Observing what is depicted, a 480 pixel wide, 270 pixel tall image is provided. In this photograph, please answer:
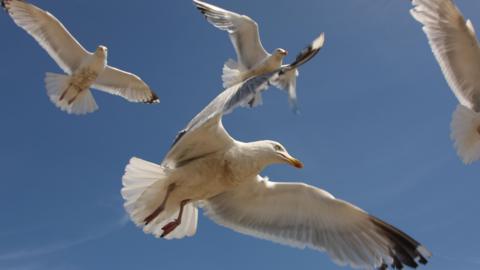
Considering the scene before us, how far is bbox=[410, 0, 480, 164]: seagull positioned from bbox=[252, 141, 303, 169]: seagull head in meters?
2.85

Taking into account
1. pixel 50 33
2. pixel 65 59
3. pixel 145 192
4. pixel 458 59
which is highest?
pixel 50 33

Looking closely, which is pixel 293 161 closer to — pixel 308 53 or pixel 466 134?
pixel 308 53

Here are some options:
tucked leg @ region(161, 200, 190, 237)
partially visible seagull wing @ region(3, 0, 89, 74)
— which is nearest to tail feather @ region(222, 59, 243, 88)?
partially visible seagull wing @ region(3, 0, 89, 74)

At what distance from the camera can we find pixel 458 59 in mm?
6934

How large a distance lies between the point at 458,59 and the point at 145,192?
4.14 meters

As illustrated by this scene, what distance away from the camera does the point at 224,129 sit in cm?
438

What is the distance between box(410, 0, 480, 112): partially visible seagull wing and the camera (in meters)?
6.59

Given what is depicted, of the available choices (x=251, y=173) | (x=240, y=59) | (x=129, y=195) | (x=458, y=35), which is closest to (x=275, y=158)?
(x=251, y=173)

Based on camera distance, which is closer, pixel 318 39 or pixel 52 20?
pixel 318 39

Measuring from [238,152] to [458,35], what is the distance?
360 cm

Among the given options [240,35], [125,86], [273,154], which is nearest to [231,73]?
[240,35]

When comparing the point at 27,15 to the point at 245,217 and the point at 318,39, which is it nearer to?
the point at 245,217

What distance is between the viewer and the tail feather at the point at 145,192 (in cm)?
440

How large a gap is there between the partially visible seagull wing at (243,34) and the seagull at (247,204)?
4736 mm
